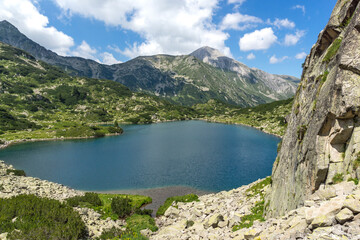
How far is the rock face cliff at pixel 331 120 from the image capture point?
14086 mm

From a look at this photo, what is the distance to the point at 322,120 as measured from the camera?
1606cm

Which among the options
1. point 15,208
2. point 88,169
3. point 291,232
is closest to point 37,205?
point 15,208

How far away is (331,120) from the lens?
50.8ft

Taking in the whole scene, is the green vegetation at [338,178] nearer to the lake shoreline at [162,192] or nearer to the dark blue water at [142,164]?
the lake shoreline at [162,192]

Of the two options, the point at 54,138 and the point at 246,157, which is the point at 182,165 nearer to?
the point at 246,157

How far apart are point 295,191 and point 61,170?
86.4 m

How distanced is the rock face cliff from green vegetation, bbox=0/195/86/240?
84.3 feet

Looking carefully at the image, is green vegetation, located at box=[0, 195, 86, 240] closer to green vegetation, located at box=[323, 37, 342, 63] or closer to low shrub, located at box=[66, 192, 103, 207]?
low shrub, located at box=[66, 192, 103, 207]

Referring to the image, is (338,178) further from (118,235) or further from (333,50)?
(118,235)

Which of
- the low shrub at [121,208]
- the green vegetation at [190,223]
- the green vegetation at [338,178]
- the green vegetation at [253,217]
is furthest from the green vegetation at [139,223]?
the green vegetation at [338,178]

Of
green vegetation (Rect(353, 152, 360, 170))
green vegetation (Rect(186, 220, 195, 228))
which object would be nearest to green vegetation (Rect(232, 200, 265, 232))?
green vegetation (Rect(186, 220, 195, 228))

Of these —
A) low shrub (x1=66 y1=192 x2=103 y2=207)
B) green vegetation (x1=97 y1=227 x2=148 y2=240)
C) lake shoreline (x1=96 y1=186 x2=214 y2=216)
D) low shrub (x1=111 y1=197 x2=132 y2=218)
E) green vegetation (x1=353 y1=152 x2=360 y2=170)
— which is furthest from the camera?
lake shoreline (x1=96 y1=186 x2=214 y2=216)

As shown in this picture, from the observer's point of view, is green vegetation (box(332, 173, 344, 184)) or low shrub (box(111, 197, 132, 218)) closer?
green vegetation (box(332, 173, 344, 184))

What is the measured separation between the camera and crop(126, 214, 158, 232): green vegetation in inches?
1321
